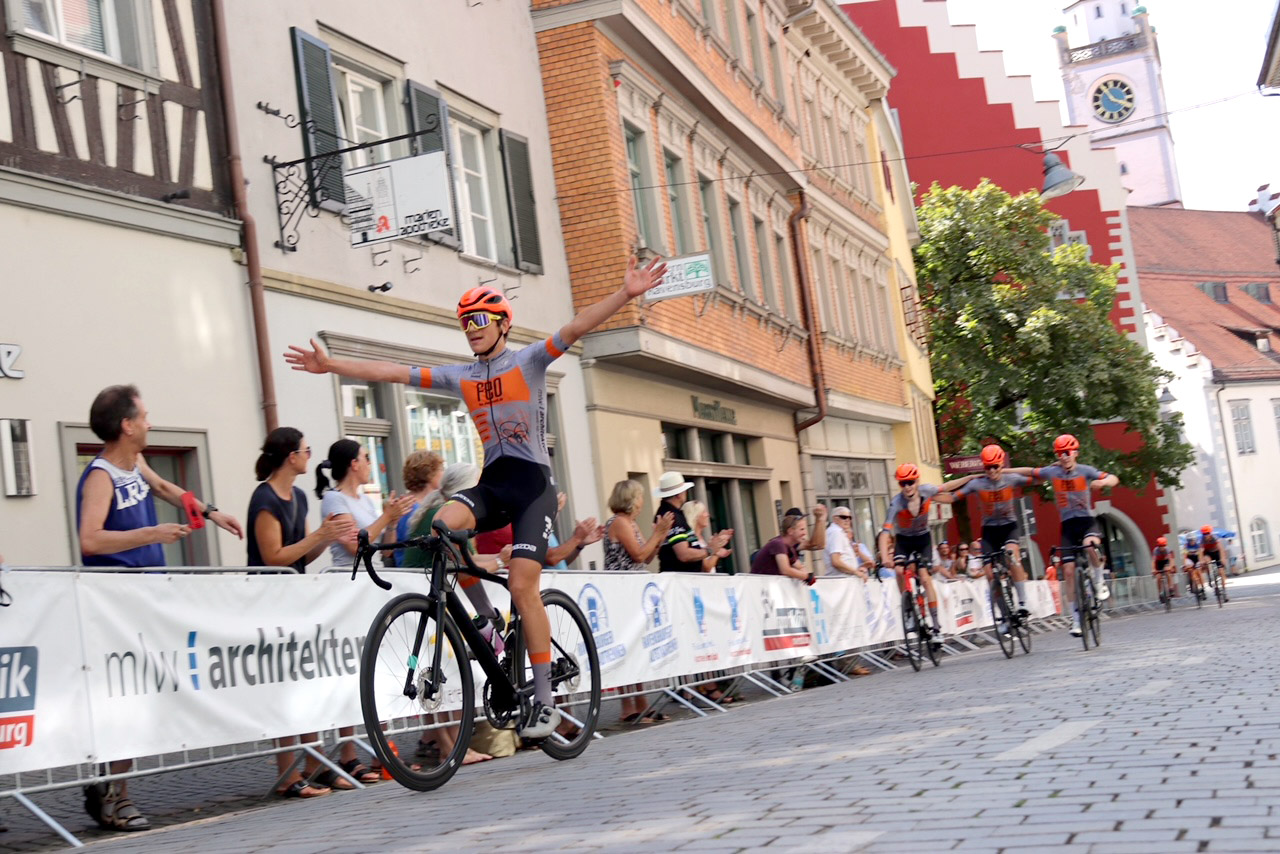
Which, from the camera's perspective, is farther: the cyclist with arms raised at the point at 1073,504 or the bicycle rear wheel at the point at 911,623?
the cyclist with arms raised at the point at 1073,504

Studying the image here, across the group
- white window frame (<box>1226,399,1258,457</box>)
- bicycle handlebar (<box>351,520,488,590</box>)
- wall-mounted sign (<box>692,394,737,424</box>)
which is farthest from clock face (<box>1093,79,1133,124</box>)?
bicycle handlebar (<box>351,520,488,590</box>)

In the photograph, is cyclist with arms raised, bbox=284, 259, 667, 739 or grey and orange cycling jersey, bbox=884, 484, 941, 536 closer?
cyclist with arms raised, bbox=284, 259, 667, 739

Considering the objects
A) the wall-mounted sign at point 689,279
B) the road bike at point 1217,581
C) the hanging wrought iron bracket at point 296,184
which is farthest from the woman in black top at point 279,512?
the road bike at point 1217,581

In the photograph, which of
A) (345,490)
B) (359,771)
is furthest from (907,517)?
(359,771)

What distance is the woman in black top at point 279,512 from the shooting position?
384 inches

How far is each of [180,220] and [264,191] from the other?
4.64ft

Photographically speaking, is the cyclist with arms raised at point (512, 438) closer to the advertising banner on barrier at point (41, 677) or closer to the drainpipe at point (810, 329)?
the advertising banner on barrier at point (41, 677)

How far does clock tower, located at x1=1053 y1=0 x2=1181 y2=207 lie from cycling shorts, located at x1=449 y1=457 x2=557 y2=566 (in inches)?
5049

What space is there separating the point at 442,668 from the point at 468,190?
13.0 meters

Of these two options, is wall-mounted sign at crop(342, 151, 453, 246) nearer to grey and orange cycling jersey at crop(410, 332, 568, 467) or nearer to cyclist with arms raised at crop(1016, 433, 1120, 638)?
cyclist with arms raised at crop(1016, 433, 1120, 638)

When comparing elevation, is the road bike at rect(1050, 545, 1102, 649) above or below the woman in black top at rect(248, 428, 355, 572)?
below

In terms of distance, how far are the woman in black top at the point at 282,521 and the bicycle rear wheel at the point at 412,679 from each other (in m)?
1.50

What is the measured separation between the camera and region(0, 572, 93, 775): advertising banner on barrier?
7707mm

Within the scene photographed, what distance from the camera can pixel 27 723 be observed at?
7.77 m
